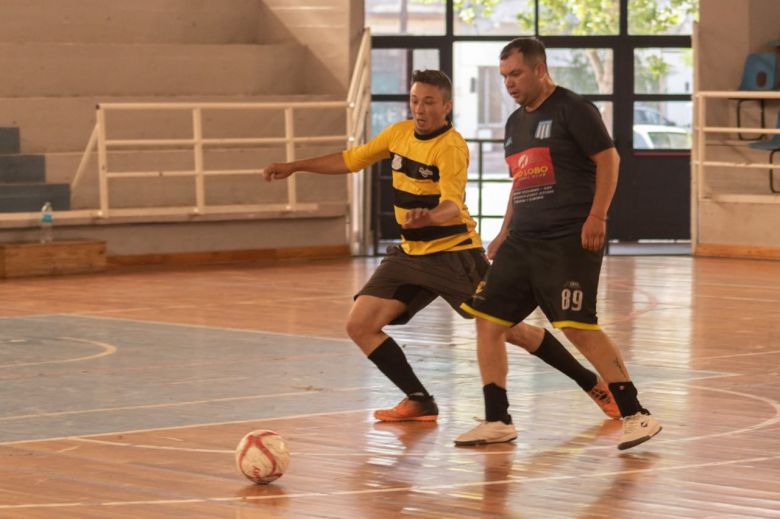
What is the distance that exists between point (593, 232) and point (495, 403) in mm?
977

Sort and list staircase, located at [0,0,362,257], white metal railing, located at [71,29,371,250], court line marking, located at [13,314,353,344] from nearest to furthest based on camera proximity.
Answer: court line marking, located at [13,314,353,344] → white metal railing, located at [71,29,371,250] → staircase, located at [0,0,362,257]

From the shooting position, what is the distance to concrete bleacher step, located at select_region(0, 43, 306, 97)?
1922 cm

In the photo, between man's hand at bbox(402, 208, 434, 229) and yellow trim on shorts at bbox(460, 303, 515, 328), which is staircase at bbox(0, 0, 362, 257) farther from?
yellow trim on shorts at bbox(460, 303, 515, 328)

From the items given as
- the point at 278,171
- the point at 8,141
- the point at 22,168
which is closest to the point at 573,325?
the point at 278,171

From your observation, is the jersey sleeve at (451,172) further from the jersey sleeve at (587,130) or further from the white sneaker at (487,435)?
the white sneaker at (487,435)

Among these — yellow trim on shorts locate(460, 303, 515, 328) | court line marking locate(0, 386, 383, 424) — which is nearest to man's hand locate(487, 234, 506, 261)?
yellow trim on shorts locate(460, 303, 515, 328)

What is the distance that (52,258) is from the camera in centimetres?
1705

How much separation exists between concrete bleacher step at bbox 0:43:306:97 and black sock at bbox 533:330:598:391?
40.8 feet

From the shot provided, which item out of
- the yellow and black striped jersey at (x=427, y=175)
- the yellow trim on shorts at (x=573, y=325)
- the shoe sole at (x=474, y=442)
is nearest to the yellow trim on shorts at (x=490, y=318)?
the yellow trim on shorts at (x=573, y=325)

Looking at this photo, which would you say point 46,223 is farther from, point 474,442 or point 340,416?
point 474,442

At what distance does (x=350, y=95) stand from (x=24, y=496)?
45.3ft

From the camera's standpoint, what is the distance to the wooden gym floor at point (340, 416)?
617cm

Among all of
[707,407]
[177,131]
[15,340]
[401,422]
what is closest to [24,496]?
[401,422]

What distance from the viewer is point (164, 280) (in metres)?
16.5
